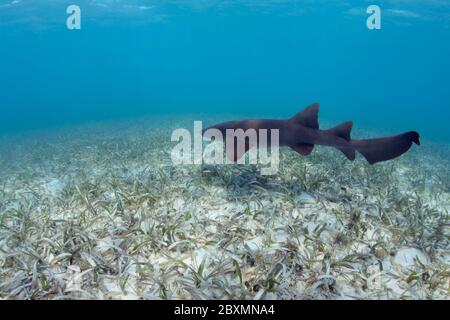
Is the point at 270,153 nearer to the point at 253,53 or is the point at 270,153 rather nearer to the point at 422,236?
the point at 422,236

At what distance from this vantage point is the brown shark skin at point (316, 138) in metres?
5.36

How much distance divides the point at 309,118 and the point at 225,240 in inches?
117

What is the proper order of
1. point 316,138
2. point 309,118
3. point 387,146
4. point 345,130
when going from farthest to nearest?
point 309,118 → point 316,138 → point 345,130 → point 387,146

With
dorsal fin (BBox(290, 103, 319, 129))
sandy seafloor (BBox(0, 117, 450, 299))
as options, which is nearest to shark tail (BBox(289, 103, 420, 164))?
dorsal fin (BBox(290, 103, 319, 129))

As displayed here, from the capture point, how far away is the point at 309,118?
593cm

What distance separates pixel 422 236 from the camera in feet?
14.8

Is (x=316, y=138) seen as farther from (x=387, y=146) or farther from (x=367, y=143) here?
(x=387, y=146)

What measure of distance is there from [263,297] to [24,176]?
8.11 meters

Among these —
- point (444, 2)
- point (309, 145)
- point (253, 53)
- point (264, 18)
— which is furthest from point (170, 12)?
point (253, 53)

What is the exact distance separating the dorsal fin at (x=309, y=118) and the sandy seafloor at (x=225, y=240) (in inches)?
48.6

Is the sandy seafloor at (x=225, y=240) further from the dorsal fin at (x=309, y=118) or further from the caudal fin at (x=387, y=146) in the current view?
the dorsal fin at (x=309, y=118)

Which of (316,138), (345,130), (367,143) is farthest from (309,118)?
(367,143)

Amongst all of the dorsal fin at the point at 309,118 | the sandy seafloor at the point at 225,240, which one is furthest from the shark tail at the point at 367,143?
the sandy seafloor at the point at 225,240

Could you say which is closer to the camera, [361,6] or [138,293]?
[138,293]
